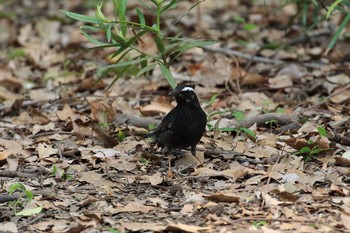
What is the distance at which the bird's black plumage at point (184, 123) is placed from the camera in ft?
17.0

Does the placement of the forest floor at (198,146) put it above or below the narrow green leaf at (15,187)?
below

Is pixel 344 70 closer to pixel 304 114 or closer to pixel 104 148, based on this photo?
pixel 304 114

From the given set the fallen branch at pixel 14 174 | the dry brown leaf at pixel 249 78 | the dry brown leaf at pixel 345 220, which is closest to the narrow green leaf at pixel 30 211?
the fallen branch at pixel 14 174

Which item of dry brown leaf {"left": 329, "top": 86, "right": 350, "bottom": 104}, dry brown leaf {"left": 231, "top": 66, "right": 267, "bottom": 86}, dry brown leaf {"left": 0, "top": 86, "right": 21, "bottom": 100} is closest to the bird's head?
dry brown leaf {"left": 329, "top": 86, "right": 350, "bottom": 104}

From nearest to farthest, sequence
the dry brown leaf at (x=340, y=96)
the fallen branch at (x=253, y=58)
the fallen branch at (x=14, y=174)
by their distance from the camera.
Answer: the fallen branch at (x=14, y=174) → the dry brown leaf at (x=340, y=96) → the fallen branch at (x=253, y=58)

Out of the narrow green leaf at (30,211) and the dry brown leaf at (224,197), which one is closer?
the narrow green leaf at (30,211)

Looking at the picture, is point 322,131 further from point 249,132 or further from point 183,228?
point 183,228

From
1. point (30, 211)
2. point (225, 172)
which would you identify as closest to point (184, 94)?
point (225, 172)

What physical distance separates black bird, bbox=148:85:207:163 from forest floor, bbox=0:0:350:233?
0.56 ft

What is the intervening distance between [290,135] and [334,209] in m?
1.55

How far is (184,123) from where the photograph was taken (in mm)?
5211

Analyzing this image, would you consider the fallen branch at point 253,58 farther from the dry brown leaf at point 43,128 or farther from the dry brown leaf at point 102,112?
the dry brown leaf at point 43,128

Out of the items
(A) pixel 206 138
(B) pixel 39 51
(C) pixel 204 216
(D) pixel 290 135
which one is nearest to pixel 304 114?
(D) pixel 290 135

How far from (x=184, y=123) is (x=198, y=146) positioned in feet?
1.49
